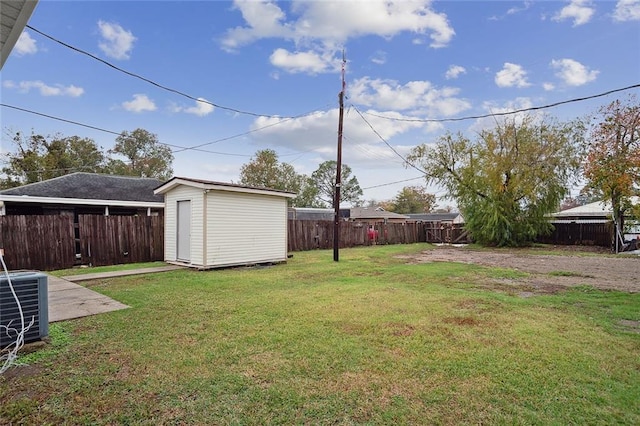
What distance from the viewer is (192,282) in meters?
7.03

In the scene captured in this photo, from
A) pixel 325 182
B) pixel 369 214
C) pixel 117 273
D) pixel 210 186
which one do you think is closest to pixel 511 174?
pixel 210 186

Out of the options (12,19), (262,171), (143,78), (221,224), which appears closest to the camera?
(12,19)

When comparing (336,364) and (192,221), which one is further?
(192,221)

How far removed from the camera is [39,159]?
21.8 m

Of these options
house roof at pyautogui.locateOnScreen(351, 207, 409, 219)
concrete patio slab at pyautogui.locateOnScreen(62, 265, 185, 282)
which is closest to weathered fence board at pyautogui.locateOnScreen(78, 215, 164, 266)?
concrete patio slab at pyautogui.locateOnScreen(62, 265, 185, 282)

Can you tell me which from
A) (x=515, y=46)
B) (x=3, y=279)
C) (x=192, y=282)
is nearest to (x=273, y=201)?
(x=192, y=282)

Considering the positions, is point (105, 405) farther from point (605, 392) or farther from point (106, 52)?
point (106, 52)

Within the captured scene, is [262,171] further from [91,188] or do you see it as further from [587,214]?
[587,214]

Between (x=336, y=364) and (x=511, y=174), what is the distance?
18.9 meters

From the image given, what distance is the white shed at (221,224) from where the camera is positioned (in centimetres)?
887

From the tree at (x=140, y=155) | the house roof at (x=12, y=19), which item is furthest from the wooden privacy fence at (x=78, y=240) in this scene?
the tree at (x=140, y=155)

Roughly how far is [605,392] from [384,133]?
616 inches

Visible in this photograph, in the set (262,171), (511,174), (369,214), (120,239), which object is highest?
(262,171)

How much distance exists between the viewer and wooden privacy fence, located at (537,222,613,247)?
1870 cm
